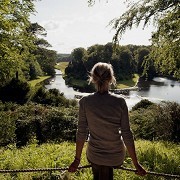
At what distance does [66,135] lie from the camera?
66.5 ft

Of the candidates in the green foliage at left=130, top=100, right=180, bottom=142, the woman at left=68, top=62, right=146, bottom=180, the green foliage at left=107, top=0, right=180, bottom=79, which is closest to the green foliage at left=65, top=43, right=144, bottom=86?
the green foliage at left=130, top=100, right=180, bottom=142

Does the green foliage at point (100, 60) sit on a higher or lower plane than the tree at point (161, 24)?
lower

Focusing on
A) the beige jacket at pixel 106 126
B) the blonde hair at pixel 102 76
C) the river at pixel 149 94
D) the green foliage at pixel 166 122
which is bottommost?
the river at pixel 149 94

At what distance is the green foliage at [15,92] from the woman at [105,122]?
31.6 metres

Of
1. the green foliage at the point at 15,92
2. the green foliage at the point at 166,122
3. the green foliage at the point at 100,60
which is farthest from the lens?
the green foliage at the point at 100,60

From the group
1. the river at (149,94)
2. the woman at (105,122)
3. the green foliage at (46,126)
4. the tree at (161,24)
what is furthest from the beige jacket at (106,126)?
the river at (149,94)

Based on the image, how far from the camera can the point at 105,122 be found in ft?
11.9

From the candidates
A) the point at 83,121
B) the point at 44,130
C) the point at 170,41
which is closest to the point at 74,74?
the point at 44,130

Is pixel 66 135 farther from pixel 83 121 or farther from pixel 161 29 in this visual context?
pixel 83 121

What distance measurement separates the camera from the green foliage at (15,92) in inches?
1362

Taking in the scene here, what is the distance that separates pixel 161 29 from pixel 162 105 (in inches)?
234

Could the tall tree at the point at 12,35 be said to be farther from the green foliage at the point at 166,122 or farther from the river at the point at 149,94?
the river at the point at 149,94

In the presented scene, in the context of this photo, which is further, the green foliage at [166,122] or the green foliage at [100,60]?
the green foliage at [100,60]

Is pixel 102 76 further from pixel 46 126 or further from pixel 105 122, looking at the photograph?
pixel 46 126
